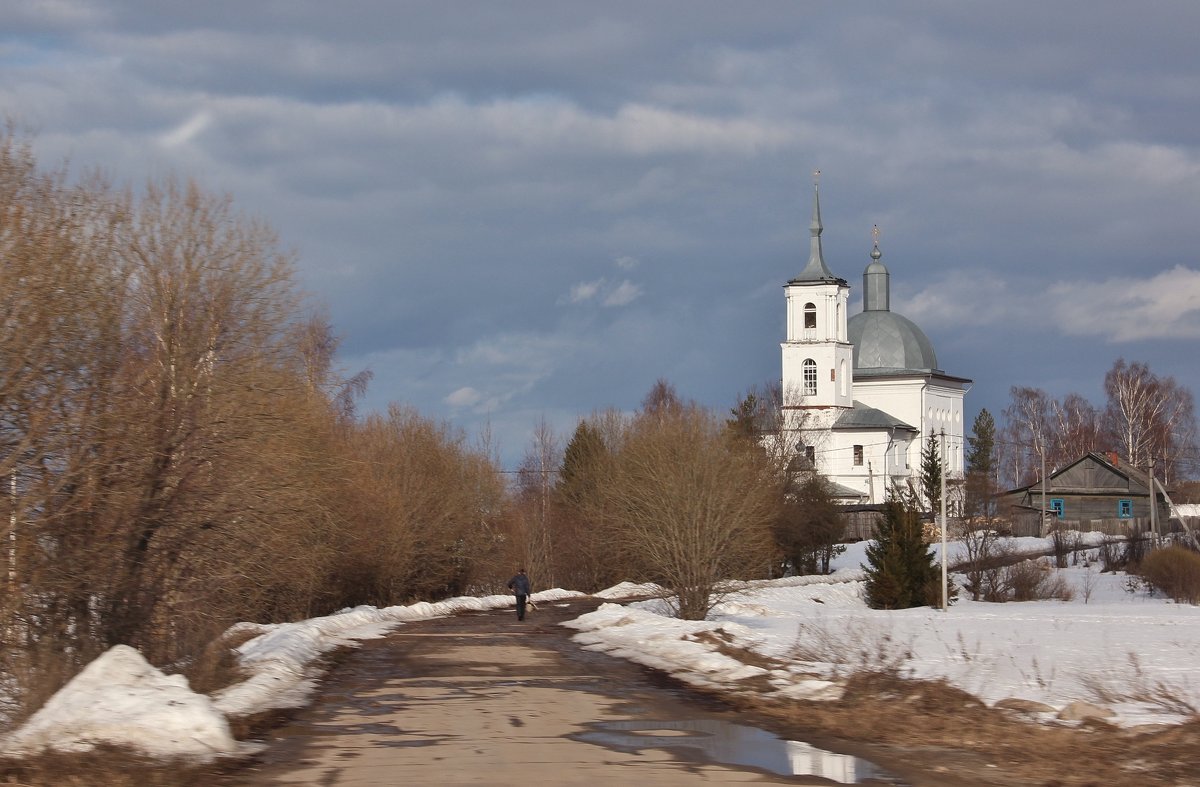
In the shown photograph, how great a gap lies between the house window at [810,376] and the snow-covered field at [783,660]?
225 ft

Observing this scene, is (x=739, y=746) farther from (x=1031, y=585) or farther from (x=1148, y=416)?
(x=1148, y=416)

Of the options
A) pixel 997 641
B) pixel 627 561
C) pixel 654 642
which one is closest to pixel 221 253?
pixel 654 642

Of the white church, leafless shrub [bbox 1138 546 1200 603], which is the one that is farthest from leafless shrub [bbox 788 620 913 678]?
the white church

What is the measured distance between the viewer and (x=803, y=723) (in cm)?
1538

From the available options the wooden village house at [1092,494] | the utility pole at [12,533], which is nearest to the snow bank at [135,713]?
the utility pole at [12,533]

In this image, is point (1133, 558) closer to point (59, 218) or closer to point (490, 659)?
point (490, 659)

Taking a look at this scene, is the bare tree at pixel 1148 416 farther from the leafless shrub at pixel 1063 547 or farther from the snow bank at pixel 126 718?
the snow bank at pixel 126 718

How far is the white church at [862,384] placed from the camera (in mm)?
115562

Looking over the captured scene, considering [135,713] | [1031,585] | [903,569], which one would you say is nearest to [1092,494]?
[1031,585]

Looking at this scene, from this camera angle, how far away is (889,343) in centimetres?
12562

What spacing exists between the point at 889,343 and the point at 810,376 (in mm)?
11817

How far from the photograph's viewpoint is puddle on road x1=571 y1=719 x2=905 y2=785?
11953 mm

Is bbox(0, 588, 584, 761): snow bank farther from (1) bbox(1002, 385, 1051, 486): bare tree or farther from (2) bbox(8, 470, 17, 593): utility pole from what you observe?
(1) bbox(1002, 385, 1051, 486): bare tree

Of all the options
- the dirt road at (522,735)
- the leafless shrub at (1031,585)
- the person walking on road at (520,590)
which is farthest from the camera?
the leafless shrub at (1031,585)
